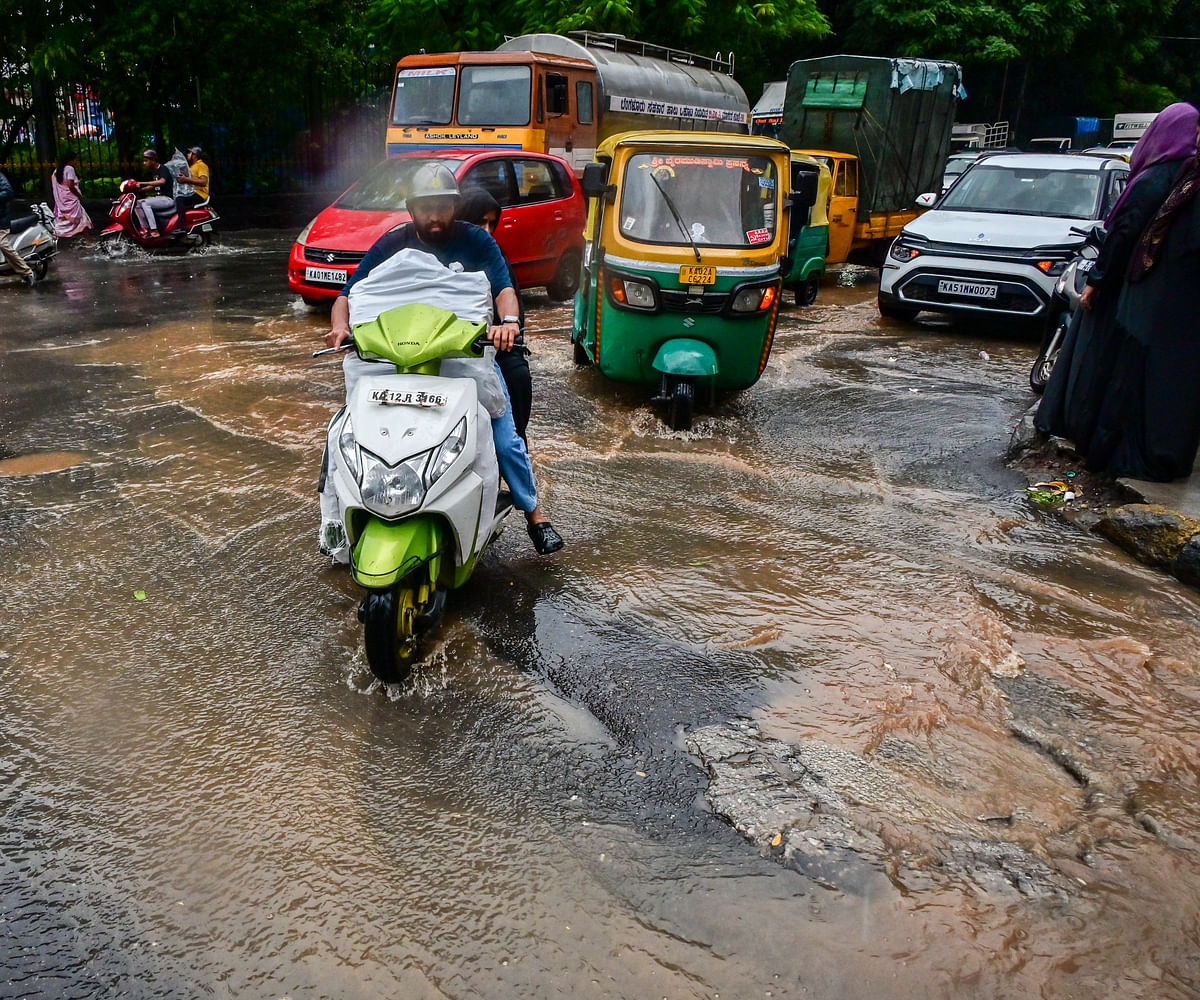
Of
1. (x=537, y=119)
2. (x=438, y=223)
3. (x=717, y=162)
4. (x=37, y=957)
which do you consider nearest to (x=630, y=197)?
(x=717, y=162)

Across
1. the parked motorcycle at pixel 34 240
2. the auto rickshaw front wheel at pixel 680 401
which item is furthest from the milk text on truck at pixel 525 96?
the auto rickshaw front wheel at pixel 680 401

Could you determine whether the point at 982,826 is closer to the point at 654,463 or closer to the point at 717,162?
the point at 654,463

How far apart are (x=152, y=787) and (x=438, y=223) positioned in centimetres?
245

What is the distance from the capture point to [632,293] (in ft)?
23.6

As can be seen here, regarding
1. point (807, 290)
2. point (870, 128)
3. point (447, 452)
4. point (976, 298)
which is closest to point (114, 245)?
point (807, 290)

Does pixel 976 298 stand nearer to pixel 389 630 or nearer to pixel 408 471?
pixel 408 471

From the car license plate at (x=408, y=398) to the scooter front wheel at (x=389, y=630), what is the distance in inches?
26.1

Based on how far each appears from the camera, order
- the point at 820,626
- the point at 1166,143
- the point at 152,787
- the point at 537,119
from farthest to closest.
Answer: the point at 537,119 < the point at 1166,143 < the point at 820,626 < the point at 152,787

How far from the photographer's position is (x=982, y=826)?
10.1 ft

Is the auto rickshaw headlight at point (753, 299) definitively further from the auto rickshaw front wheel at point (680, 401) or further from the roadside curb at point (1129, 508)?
the roadside curb at point (1129, 508)

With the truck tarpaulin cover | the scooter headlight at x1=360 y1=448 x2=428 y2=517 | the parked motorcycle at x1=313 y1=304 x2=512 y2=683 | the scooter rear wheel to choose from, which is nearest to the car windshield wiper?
the parked motorcycle at x1=313 y1=304 x2=512 y2=683

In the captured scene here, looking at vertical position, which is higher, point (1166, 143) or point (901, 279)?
point (1166, 143)

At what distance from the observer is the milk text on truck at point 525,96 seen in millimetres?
14547

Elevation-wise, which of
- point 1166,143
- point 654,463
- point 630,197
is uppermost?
point 1166,143
